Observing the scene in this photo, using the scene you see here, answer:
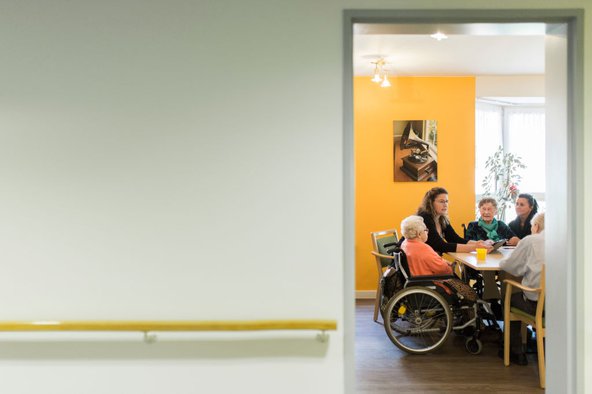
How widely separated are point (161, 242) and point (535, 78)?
6.08 metres

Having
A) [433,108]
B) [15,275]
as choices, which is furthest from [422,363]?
[433,108]

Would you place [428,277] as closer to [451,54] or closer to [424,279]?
Result: [424,279]

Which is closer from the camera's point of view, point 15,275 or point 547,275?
point 15,275

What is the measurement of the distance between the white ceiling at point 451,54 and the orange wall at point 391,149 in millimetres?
242

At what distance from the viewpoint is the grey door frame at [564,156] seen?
2516mm

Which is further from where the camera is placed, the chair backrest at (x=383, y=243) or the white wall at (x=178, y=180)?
the chair backrest at (x=383, y=243)

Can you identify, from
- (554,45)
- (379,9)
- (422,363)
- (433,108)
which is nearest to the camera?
(379,9)

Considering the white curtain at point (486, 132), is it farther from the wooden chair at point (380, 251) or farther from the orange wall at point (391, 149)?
the wooden chair at point (380, 251)

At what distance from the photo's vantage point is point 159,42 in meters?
2.53

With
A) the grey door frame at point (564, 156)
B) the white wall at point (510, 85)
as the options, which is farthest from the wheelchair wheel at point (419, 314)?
the white wall at point (510, 85)

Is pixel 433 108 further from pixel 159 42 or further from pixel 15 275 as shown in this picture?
pixel 15 275

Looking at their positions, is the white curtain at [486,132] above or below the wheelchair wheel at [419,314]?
above

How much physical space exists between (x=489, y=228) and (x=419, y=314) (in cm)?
176

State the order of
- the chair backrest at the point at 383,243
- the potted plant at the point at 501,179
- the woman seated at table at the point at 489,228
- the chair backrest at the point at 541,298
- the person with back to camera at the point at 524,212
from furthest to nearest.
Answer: the potted plant at the point at 501,179 → the person with back to camera at the point at 524,212 → the woman seated at table at the point at 489,228 → the chair backrest at the point at 383,243 → the chair backrest at the point at 541,298
